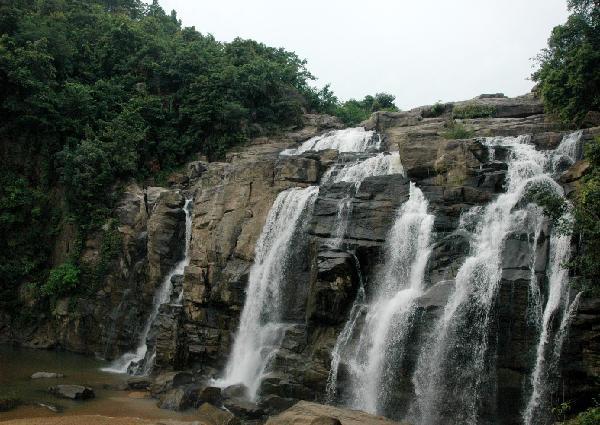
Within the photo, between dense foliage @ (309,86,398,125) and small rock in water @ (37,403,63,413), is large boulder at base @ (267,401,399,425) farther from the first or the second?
dense foliage @ (309,86,398,125)

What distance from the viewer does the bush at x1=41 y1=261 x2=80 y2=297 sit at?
28641 mm

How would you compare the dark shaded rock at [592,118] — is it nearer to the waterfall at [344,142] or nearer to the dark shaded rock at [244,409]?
the waterfall at [344,142]

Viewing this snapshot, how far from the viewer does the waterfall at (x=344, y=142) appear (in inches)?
1256

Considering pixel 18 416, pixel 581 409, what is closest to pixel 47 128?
pixel 18 416

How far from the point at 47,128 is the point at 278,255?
18882 mm

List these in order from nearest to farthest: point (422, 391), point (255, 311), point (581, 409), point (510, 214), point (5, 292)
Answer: point (581, 409), point (422, 391), point (510, 214), point (255, 311), point (5, 292)

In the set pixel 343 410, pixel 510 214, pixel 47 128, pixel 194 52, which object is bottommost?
pixel 343 410

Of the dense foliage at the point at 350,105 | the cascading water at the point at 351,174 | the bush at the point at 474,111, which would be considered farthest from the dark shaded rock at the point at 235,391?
the dense foliage at the point at 350,105

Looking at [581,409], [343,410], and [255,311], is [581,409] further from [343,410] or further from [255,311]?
[255,311]

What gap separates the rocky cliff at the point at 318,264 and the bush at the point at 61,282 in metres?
0.83

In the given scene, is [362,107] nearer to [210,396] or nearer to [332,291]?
[332,291]

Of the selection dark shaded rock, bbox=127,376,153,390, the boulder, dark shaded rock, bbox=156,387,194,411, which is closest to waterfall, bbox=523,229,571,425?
the boulder

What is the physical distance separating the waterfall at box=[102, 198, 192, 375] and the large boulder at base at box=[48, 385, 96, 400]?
14.9ft

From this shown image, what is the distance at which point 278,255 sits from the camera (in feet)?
77.6
